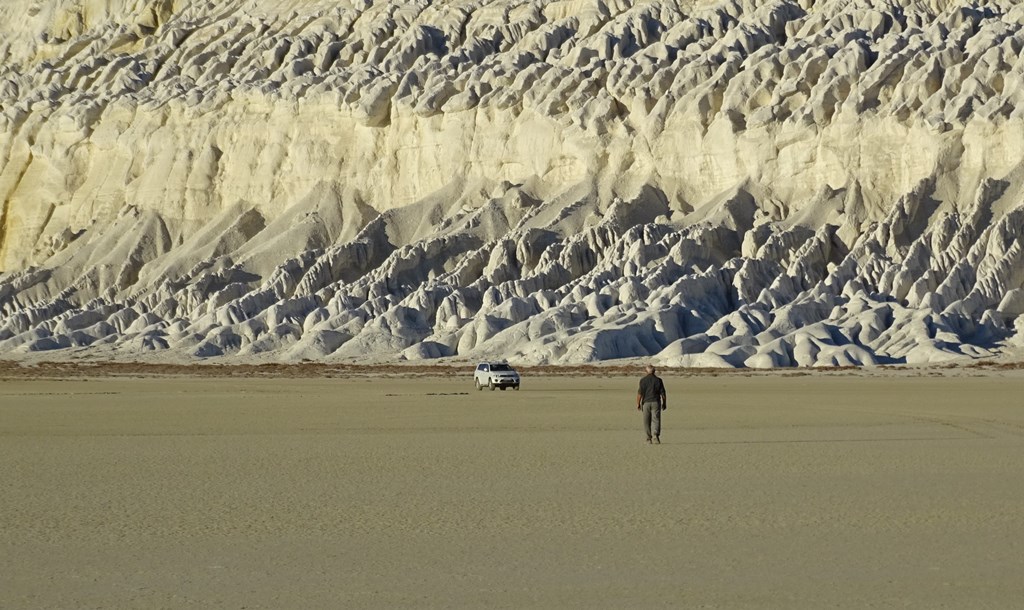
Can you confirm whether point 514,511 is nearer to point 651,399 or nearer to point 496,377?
point 651,399

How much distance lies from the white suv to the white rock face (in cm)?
1333

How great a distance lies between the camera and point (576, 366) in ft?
171

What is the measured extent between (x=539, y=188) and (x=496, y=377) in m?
29.5

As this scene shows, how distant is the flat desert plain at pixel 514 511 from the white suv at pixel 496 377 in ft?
38.7

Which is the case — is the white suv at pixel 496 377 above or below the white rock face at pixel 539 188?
below

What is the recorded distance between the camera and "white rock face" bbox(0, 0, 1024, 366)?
5703 centimetres

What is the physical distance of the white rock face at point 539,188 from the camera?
5703 centimetres

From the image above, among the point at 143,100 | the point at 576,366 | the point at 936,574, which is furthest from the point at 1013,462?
the point at 143,100

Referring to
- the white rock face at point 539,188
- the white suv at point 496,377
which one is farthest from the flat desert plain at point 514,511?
the white rock face at point 539,188

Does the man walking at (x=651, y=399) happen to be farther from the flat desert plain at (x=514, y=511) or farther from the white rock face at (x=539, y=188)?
the white rock face at (x=539, y=188)

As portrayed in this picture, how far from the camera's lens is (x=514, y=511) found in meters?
13.7

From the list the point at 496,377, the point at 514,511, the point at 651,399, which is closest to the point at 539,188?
the point at 496,377

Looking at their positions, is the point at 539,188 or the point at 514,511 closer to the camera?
the point at 514,511

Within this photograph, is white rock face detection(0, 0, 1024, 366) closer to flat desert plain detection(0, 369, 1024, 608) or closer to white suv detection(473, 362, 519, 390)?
white suv detection(473, 362, 519, 390)
